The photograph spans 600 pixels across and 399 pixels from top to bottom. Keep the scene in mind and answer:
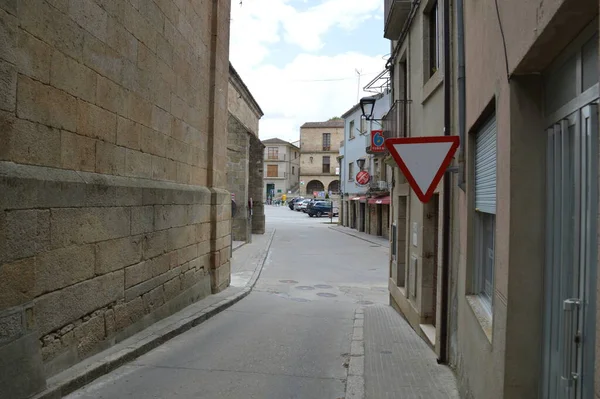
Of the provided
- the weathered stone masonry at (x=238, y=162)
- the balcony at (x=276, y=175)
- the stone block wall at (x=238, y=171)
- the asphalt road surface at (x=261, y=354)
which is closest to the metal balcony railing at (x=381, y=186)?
the weathered stone masonry at (x=238, y=162)

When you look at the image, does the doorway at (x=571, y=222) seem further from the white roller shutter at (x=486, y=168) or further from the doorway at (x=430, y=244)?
the doorway at (x=430, y=244)

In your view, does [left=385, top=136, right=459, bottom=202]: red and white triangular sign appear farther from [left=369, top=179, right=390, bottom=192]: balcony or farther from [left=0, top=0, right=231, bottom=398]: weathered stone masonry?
[left=369, top=179, right=390, bottom=192]: balcony

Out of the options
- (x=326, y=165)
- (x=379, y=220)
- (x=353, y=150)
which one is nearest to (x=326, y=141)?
(x=326, y=165)

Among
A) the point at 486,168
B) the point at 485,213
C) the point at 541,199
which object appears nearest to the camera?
the point at 541,199

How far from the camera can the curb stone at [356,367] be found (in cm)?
443

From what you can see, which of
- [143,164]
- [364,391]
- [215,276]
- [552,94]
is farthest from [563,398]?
[215,276]

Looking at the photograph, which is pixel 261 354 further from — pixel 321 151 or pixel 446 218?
pixel 321 151

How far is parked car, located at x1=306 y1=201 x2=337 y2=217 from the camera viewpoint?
5206cm

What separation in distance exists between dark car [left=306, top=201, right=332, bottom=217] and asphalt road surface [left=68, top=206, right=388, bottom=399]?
39.7m

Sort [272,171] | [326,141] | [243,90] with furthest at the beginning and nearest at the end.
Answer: [272,171] → [326,141] → [243,90]

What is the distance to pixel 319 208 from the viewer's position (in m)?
52.1

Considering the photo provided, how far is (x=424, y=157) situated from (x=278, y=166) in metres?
70.7

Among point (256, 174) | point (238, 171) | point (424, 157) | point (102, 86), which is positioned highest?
point (256, 174)

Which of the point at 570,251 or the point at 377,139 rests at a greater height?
the point at 377,139
